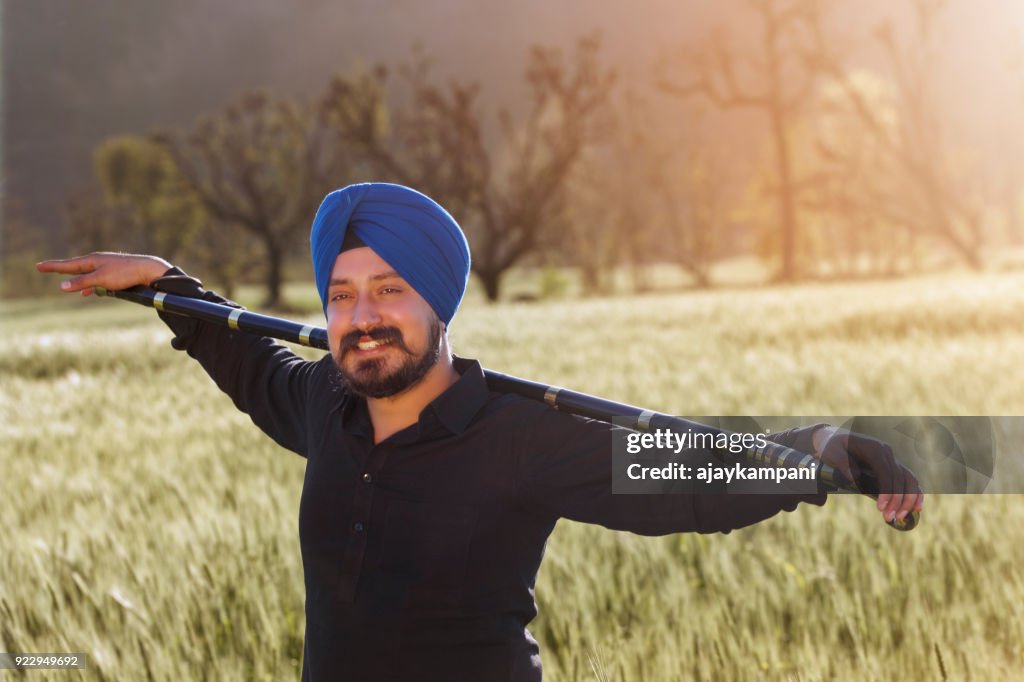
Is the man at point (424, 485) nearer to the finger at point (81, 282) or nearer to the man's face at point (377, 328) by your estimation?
the man's face at point (377, 328)

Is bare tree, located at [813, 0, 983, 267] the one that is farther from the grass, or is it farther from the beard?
the beard

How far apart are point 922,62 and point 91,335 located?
98.2 feet

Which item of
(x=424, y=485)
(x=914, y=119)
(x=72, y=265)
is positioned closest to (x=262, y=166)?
(x=914, y=119)

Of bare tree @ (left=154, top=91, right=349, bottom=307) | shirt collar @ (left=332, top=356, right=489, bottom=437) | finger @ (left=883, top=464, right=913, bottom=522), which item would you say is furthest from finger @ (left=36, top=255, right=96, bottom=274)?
bare tree @ (left=154, top=91, right=349, bottom=307)

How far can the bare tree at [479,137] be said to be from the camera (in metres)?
34.5

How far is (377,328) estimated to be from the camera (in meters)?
2.01

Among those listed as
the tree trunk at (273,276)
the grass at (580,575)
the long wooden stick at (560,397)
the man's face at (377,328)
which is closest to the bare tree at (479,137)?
the tree trunk at (273,276)

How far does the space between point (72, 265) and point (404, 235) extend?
1.27 m

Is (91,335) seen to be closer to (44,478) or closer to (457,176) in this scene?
(44,478)

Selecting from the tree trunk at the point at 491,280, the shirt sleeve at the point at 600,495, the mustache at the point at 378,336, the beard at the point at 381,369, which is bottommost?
the shirt sleeve at the point at 600,495

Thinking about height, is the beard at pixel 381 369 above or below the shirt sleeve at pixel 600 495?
above

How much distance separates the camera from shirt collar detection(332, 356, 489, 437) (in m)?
2.00

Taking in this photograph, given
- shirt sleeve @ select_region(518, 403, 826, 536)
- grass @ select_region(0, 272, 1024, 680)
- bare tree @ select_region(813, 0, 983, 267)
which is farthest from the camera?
bare tree @ select_region(813, 0, 983, 267)

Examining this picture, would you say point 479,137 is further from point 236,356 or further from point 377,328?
point 377,328
